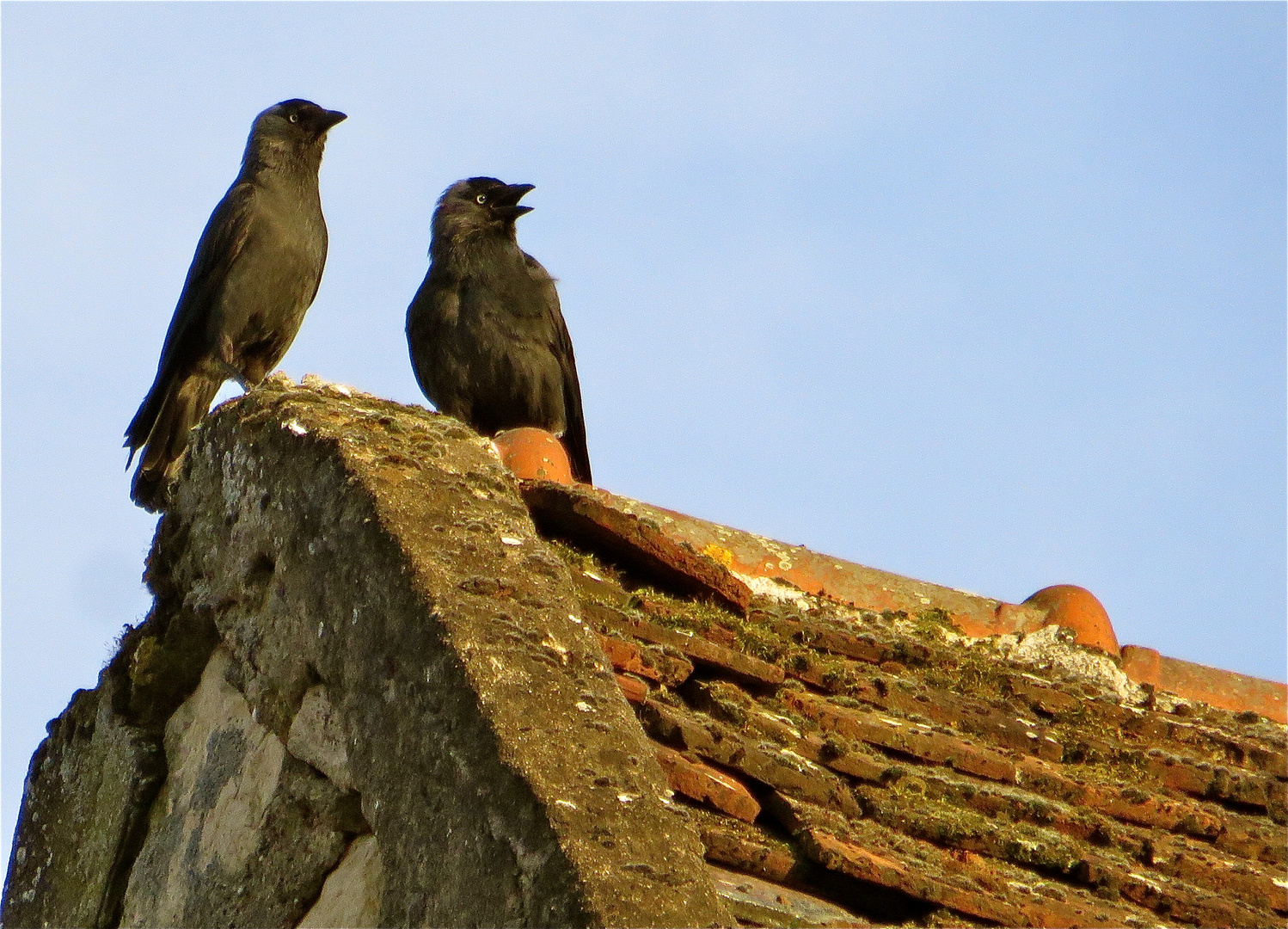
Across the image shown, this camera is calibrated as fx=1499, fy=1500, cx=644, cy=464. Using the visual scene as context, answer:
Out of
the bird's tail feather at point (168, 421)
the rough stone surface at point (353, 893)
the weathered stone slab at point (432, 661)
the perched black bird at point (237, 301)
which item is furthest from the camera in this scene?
the perched black bird at point (237, 301)

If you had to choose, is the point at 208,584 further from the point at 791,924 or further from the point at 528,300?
the point at 528,300

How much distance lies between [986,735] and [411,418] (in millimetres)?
1612

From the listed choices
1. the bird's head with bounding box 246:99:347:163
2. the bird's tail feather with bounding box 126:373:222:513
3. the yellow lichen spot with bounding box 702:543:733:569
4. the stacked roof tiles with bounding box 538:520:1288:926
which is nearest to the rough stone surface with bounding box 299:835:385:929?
the stacked roof tiles with bounding box 538:520:1288:926

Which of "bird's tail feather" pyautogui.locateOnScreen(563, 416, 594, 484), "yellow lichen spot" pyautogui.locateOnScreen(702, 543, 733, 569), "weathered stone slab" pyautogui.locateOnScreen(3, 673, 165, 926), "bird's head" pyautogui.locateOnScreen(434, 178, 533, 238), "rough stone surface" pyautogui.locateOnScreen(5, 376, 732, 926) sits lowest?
"weathered stone slab" pyautogui.locateOnScreen(3, 673, 165, 926)

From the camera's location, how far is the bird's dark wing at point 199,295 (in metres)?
7.45

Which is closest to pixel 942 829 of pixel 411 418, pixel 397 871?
pixel 397 871

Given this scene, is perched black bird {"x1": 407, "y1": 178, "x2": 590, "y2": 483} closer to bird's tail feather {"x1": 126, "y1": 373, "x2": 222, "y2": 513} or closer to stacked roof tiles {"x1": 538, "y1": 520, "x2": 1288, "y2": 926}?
bird's tail feather {"x1": 126, "y1": 373, "x2": 222, "y2": 513}

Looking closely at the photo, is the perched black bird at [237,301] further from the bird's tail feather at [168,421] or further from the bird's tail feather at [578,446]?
the bird's tail feather at [578,446]

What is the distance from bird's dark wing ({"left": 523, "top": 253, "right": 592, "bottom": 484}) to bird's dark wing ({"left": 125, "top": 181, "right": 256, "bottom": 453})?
4.78 feet

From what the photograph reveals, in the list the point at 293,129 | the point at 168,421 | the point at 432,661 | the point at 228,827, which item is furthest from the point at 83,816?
the point at 293,129

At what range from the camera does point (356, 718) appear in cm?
271

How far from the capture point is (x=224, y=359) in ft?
24.5

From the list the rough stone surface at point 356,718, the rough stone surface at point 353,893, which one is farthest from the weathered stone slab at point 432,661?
the rough stone surface at point 353,893

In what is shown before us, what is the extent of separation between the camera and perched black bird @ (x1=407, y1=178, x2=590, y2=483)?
7.19m
